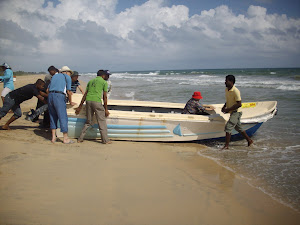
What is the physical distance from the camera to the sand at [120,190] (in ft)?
8.87

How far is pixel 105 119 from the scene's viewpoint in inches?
212

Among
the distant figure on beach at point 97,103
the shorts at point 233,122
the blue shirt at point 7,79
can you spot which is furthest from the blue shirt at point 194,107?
the blue shirt at point 7,79

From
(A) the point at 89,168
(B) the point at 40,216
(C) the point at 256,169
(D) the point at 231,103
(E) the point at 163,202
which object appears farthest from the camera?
(D) the point at 231,103

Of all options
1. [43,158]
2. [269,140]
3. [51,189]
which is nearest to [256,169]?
[269,140]

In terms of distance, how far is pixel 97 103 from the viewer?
5.08m

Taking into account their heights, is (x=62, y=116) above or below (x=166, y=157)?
above

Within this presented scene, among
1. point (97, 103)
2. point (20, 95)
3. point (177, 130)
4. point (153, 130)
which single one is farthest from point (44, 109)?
point (177, 130)

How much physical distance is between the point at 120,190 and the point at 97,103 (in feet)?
7.58

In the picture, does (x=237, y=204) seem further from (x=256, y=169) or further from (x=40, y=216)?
(x=40, y=216)

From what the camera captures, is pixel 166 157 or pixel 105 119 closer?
pixel 166 157

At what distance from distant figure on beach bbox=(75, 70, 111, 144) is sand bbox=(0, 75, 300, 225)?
0.50 meters

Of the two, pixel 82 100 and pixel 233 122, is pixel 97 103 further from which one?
pixel 233 122

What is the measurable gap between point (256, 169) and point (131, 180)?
2438 mm

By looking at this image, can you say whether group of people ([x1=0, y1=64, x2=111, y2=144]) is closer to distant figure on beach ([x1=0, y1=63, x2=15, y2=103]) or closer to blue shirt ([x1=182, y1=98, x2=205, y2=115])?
distant figure on beach ([x1=0, y1=63, x2=15, y2=103])
